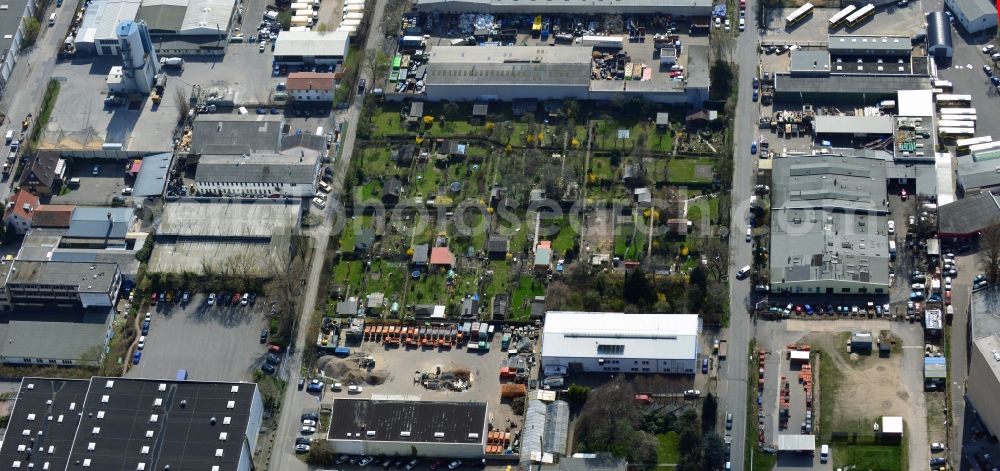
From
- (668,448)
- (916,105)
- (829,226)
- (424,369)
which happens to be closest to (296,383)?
(424,369)

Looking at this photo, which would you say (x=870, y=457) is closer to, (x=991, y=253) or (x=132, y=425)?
(x=991, y=253)

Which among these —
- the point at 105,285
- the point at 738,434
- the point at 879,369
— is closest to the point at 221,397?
the point at 105,285

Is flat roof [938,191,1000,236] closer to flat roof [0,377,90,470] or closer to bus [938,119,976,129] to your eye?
bus [938,119,976,129]

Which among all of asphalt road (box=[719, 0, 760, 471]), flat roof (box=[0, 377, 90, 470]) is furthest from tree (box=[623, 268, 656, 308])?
flat roof (box=[0, 377, 90, 470])

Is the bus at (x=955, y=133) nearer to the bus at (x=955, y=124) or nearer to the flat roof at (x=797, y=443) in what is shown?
the bus at (x=955, y=124)

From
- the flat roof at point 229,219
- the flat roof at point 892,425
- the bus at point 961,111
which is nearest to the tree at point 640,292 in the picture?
the flat roof at point 892,425

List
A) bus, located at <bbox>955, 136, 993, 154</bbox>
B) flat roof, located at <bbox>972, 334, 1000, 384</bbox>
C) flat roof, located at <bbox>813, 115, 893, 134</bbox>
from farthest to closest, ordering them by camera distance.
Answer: flat roof, located at <bbox>813, 115, 893, 134</bbox>
bus, located at <bbox>955, 136, 993, 154</bbox>
flat roof, located at <bbox>972, 334, 1000, 384</bbox>

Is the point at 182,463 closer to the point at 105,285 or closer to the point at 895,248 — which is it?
the point at 105,285
